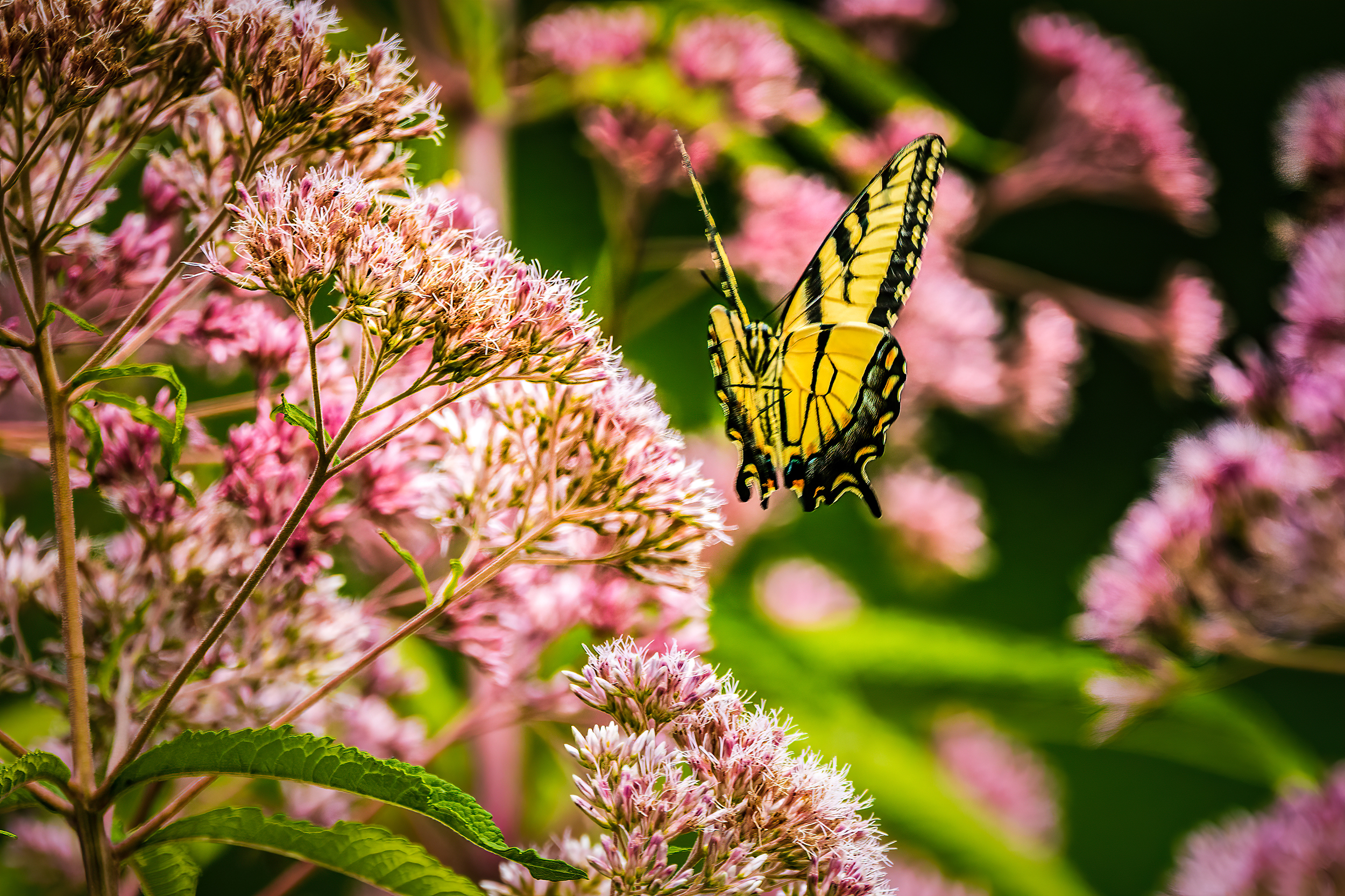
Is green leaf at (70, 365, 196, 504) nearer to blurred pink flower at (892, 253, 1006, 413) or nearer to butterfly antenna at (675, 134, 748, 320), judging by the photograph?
butterfly antenna at (675, 134, 748, 320)

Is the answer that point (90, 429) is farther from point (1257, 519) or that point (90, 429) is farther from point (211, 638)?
point (1257, 519)

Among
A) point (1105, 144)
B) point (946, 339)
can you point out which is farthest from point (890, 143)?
point (1105, 144)

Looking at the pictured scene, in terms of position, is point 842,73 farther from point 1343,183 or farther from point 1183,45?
point 1183,45

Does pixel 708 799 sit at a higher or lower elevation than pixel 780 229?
lower

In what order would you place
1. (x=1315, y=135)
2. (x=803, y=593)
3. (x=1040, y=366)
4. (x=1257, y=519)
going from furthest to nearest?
(x=803, y=593)
(x=1040, y=366)
(x=1315, y=135)
(x=1257, y=519)

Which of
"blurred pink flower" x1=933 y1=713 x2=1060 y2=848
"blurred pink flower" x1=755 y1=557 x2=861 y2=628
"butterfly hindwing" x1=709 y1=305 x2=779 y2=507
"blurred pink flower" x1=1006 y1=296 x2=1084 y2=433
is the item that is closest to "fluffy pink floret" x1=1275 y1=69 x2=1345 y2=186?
"blurred pink flower" x1=1006 y1=296 x2=1084 y2=433

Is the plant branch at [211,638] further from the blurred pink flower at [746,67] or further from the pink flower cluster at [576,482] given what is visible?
the blurred pink flower at [746,67]

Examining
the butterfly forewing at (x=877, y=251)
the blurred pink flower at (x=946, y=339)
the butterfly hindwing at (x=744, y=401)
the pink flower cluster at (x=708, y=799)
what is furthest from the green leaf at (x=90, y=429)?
the blurred pink flower at (x=946, y=339)

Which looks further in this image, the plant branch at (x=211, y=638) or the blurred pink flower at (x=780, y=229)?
the blurred pink flower at (x=780, y=229)
